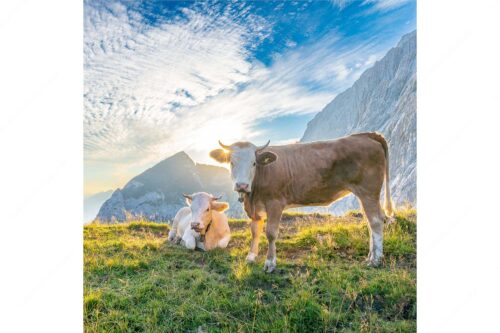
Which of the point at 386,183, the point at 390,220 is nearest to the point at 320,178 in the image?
the point at 386,183

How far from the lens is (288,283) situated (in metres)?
3.89

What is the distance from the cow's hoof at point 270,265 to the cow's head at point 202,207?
133 cm

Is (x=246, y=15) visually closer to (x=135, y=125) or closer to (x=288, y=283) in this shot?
(x=135, y=125)

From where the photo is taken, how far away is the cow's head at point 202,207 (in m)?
5.52

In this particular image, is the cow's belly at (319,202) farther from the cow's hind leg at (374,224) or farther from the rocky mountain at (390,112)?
the rocky mountain at (390,112)

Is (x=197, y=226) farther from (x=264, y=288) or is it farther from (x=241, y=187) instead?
(x=264, y=288)

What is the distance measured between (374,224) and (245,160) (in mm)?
1682

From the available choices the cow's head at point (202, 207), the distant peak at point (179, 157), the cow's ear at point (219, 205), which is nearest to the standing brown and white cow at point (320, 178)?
the distant peak at point (179, 157)

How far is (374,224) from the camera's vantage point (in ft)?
14.9

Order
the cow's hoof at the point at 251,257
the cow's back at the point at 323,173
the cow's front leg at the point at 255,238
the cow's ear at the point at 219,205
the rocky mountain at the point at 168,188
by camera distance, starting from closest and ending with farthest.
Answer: the cow's back at the point at 323,173 < the cow's hoof at the point at 251,257 < the cow's front leg at the point at 255,238 < the rocky mountain at the point at 168,188 < the cow's ear at the point at 219,205

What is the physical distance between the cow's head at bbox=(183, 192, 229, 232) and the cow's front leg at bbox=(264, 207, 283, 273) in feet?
3.94

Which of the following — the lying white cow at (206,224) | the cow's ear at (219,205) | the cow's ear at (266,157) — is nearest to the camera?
the cow's ear at (266,157)

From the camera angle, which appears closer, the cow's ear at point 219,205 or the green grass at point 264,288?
the green grass at point 264,288
